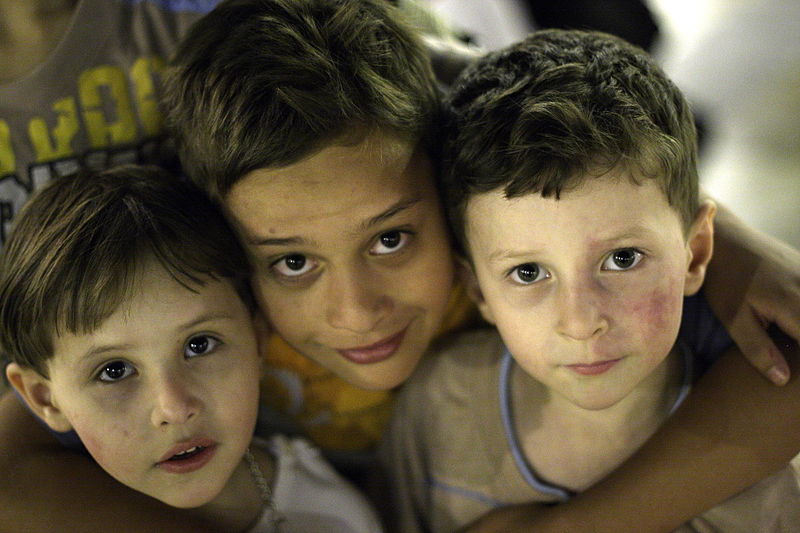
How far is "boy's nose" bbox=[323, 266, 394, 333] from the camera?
2.97 ft

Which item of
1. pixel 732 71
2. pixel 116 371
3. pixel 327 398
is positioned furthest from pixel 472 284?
pixel 732 71

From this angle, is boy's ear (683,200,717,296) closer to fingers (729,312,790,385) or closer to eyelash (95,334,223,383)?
fingers (729,312,790,385)

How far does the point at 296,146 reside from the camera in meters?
0.84

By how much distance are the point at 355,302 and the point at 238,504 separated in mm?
314

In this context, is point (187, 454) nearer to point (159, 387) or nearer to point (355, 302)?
point (159, 387)

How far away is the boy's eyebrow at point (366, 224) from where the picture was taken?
0.88m

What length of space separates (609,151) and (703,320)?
346 millimetres

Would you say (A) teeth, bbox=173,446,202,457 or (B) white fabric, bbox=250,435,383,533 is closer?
(A) teeth, bbox=173,446,202,457

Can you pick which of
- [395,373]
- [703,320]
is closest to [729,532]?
[703,320]

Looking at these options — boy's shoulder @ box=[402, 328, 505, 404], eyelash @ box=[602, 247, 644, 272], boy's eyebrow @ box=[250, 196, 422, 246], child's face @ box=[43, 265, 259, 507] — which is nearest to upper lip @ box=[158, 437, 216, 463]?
child's face @ box=[43, 265, 259, 507]

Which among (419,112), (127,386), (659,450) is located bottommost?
(659,450)

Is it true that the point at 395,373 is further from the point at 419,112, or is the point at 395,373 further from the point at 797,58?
the point at 797,58

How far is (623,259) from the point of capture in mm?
822

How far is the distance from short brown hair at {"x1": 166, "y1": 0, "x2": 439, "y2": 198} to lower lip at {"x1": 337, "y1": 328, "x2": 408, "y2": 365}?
0.81 feet
